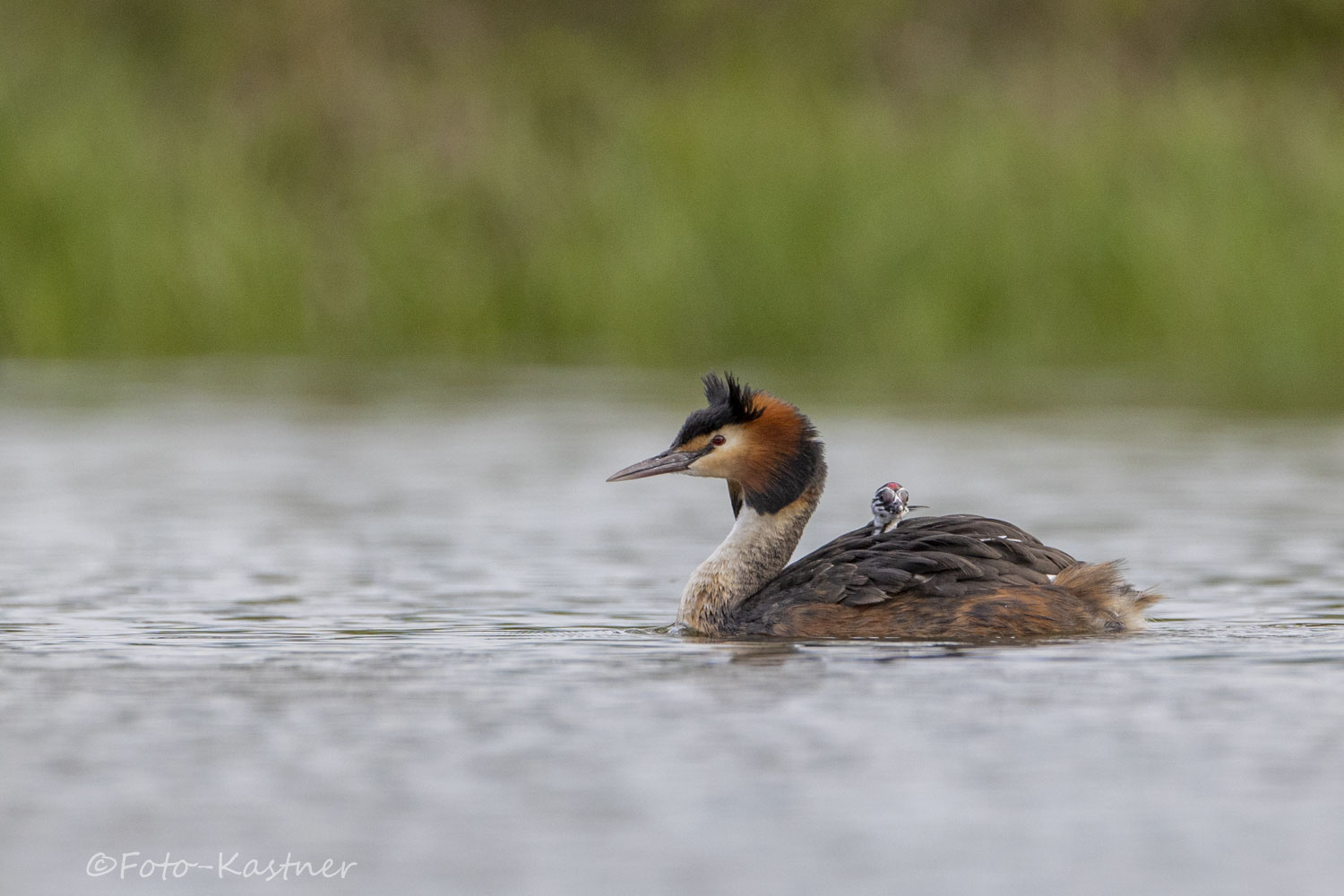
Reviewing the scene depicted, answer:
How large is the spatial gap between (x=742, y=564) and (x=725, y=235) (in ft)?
32.5

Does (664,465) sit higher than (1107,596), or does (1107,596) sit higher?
(664,465)

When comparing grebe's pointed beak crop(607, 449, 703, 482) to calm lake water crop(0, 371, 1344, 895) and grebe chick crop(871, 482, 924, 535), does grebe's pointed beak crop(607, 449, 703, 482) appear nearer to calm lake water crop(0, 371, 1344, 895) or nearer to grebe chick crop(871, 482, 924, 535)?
calm lake water crop(0, 371, 1344, 895)

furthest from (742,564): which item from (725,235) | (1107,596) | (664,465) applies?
(725,235)

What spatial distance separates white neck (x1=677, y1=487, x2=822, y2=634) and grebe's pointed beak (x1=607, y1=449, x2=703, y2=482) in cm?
28

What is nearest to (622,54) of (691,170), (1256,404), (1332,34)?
(1332,34)

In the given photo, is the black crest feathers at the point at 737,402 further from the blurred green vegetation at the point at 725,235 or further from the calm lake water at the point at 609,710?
the blurred green vegetation at the point at 725,235

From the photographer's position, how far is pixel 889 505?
27.1 feet

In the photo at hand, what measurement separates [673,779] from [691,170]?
13.4 m

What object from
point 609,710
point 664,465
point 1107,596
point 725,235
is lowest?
point 609,710

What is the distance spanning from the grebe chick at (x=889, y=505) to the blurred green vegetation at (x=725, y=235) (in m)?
8.67

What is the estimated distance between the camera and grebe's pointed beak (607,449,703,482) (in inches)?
331

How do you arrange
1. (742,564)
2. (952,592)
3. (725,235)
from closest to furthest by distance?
(952,592) → (742,564) → (725,235)

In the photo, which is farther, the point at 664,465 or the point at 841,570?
the point at 664,465

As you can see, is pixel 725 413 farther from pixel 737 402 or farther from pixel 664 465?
pixel 664 465
